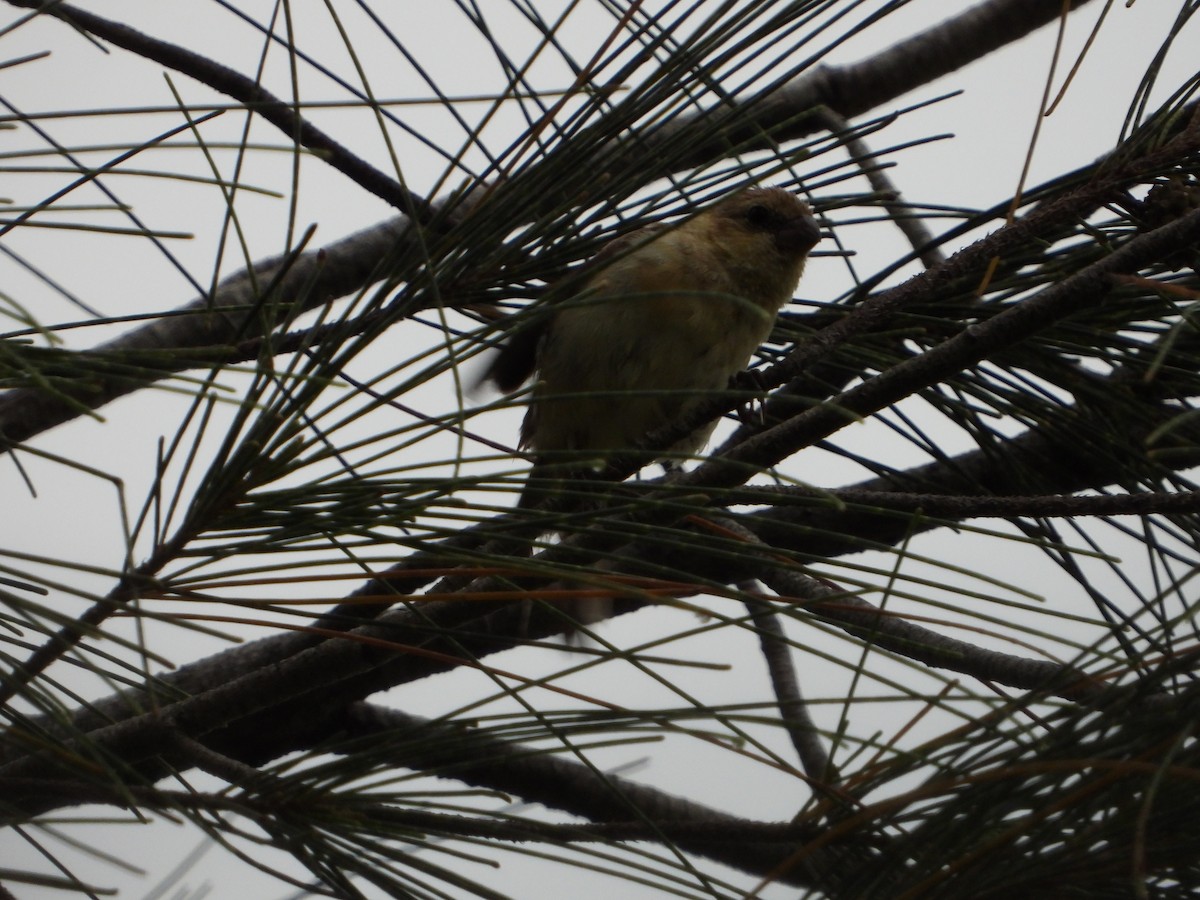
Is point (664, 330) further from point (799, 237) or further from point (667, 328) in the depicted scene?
point (799, 237)

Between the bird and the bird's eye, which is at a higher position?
the bird's eye

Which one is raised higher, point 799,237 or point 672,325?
point 799,237

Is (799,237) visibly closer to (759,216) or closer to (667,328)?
(759,216)

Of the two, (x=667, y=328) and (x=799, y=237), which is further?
(x=799, y=237)

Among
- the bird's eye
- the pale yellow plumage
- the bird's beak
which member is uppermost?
the bird's eye

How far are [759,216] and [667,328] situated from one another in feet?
1.73

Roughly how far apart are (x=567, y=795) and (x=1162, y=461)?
1.68 metres

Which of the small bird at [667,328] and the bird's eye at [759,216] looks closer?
the small bird at [667,328]

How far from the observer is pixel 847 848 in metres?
1.40

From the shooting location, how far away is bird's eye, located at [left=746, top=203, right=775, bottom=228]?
12.1 ft

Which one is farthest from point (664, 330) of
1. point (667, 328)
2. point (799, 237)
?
point (799, 237)

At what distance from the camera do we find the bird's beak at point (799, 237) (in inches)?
142

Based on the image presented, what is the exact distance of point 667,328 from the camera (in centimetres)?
340

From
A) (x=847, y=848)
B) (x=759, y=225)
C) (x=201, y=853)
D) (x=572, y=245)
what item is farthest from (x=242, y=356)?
(x=759, y=225)
